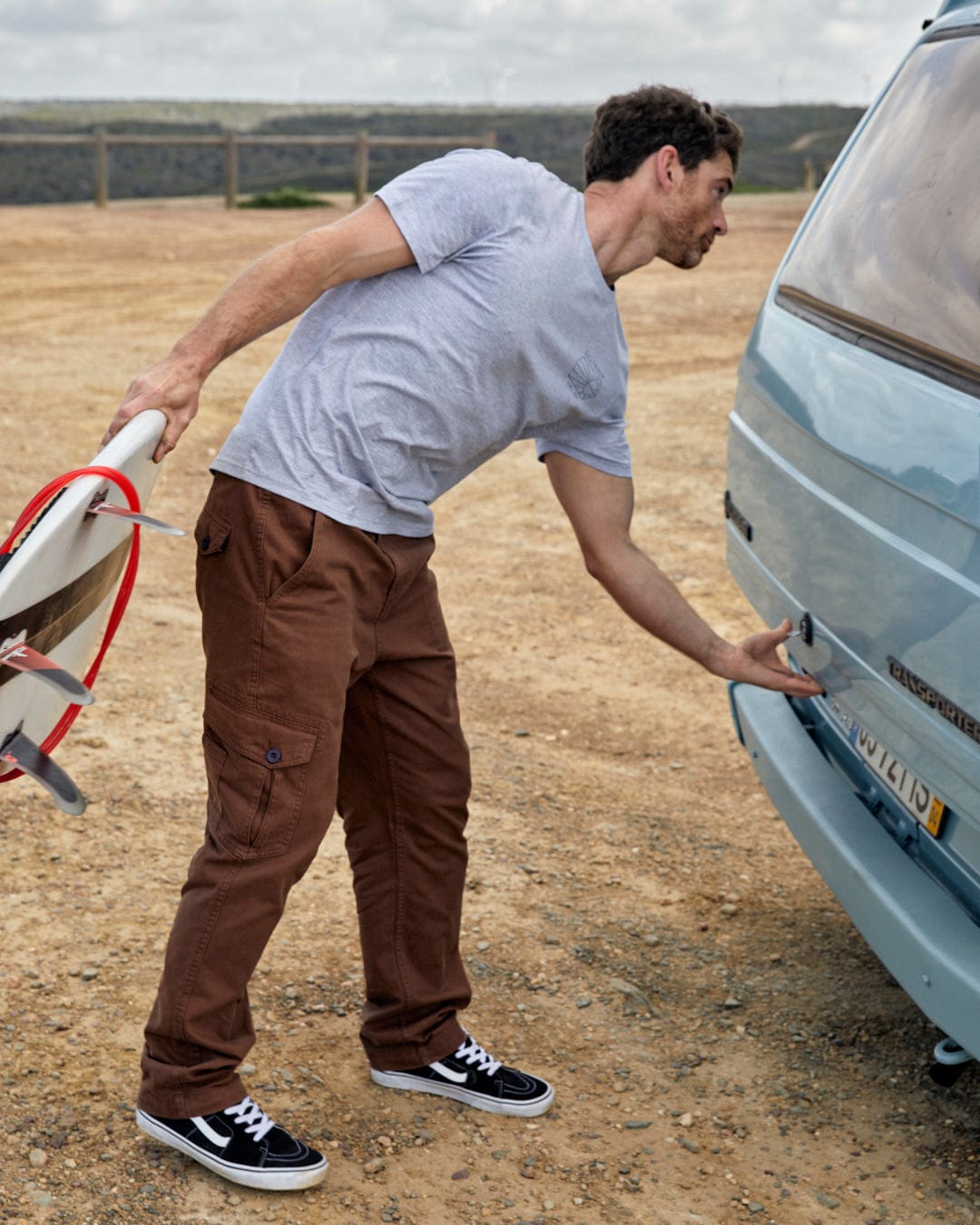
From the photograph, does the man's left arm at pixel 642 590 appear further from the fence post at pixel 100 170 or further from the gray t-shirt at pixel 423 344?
the fence post at pixel 100 170

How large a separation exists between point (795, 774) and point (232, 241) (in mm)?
18056

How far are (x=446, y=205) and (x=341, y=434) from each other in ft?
1.46

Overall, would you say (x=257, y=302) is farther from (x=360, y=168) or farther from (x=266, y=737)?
(x=360, y=168)

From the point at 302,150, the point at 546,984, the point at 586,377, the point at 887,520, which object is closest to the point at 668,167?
the point at 586,377

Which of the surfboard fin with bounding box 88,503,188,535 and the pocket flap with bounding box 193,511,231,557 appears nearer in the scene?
the surfboard fin with bounding box 88,503,188,535

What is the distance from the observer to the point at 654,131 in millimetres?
Result: 2734

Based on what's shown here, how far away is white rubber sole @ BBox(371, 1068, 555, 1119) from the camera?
3.07 meters

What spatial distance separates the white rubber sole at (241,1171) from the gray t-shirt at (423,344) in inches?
47.2

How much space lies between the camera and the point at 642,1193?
2.84 meters

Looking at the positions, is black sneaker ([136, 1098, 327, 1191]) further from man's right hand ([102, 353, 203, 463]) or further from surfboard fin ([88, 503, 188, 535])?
man's right hand ([102, 353, 203, 463])

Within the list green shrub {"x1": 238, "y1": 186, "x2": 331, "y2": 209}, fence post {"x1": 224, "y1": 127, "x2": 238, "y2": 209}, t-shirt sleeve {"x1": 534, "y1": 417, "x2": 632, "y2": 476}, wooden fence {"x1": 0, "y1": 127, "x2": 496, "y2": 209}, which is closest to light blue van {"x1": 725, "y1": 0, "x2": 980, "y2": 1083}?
t-shirt sleeve {"x1": 534, "y1": 417, "x2": 632, "y2": 476}

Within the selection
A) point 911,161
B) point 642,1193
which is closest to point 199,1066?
point 642,1193

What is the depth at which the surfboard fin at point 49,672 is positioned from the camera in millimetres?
2240

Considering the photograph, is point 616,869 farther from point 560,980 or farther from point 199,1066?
point 199,1066
